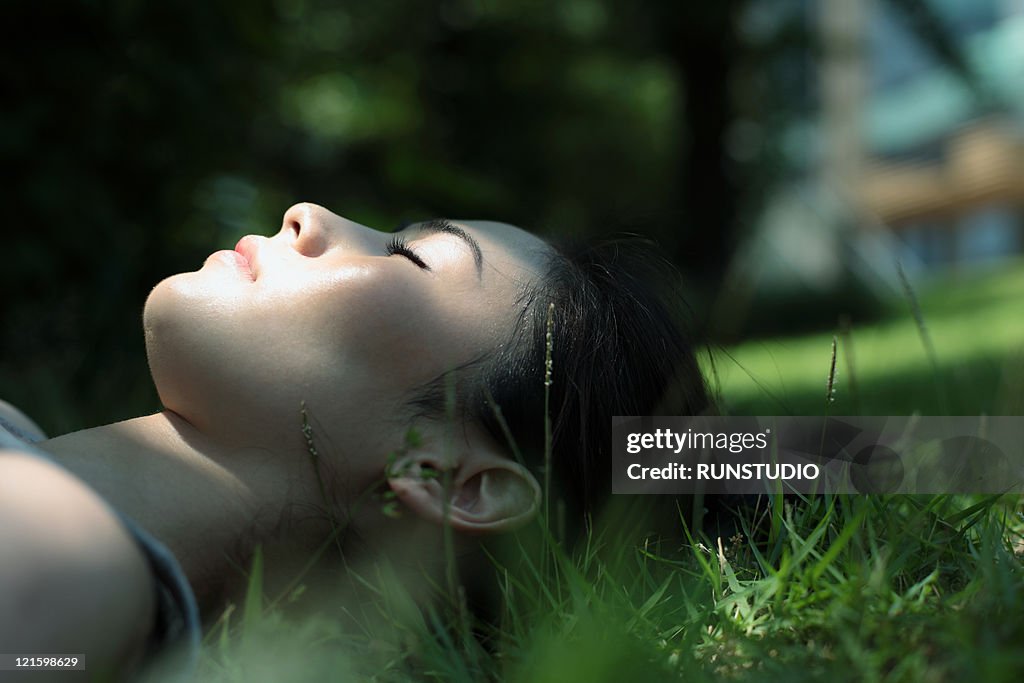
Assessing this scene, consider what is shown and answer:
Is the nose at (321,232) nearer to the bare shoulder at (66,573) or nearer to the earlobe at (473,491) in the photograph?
the earlobe at (473,491)

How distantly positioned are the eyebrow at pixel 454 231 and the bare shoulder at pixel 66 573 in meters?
0.80

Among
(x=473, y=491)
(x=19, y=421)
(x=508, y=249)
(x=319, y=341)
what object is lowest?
(x=473, y=491)

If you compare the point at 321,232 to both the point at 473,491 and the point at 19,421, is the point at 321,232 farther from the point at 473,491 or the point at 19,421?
the point at 19,421

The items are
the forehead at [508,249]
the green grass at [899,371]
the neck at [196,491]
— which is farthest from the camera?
the green grass at [899,371]

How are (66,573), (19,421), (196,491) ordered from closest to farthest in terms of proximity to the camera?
(66,573), (196,491), (19,421)

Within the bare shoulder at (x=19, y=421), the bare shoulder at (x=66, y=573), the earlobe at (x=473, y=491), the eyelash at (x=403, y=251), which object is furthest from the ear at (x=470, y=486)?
the bare shoulder at (x=19, y=421)

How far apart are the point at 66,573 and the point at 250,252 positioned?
0.81 m

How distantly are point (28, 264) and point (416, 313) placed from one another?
88.6 inches

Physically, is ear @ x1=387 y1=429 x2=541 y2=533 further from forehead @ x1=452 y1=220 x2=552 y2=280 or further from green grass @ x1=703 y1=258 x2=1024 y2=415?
green grass @ x1=703 y1=258 x2=1024 y2=415

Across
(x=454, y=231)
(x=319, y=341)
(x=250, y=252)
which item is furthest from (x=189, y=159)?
Result: (x=319, y=341)

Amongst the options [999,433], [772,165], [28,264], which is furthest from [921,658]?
[772,165]

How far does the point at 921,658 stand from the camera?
1115 millimetres

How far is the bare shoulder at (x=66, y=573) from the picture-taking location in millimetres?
1209

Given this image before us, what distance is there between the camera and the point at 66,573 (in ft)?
4.00
